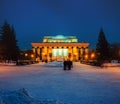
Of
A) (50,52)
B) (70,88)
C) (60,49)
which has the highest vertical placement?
(60,49)

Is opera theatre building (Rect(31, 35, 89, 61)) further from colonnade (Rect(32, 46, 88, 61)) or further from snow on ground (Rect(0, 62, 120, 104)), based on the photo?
snow on ground (Rect(0, 62, 120, 104))

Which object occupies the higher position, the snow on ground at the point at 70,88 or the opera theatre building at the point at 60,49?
the opera theatre building at the point at 60,49

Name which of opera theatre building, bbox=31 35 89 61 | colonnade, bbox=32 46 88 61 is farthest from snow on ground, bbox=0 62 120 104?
colonnade, bbox=32 46 88 61

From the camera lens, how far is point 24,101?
21.1 ft

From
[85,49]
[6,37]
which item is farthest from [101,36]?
[85,49]

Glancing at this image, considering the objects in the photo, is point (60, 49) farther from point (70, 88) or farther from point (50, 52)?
point (70, 88)

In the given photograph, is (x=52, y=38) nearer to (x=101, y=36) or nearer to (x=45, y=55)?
(x=45, y=55)

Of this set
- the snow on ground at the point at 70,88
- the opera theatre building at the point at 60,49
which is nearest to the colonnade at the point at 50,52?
the opera theatre building at the point at 60,49

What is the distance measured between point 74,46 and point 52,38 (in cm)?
2157

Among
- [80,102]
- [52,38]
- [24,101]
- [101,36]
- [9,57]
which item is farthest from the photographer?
[52,38]

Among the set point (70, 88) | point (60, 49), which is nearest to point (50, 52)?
point (60, 49)

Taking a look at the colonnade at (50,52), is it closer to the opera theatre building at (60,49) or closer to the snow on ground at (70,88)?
the opera theatre building at (60,49)

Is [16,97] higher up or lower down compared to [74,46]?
lower down

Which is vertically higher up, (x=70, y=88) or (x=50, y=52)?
(x=50, y=52)
